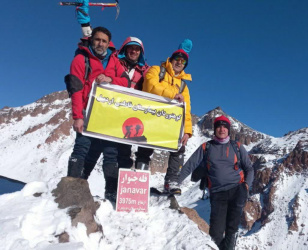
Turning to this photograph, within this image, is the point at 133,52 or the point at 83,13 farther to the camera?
the point at 83,13

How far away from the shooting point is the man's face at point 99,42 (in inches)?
224

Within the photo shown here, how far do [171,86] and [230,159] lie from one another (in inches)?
87.1

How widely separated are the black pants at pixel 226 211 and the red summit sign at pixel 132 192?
155 centimetres

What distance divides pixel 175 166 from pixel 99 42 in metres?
3.33

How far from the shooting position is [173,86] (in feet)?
20.6

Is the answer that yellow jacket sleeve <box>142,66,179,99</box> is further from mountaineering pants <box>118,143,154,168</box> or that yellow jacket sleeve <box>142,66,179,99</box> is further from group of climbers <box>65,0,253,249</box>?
mountaineering pants <box>118,143,154,168</box>

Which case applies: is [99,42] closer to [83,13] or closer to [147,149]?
[83,13]

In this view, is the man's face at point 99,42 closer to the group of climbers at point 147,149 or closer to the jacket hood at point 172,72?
the group of climbers at point 147,149

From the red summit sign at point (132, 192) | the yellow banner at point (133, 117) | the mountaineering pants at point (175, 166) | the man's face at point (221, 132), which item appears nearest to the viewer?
the red summit sign at point (132, 192)

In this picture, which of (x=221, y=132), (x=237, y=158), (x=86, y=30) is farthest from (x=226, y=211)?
(x=86, y=30)

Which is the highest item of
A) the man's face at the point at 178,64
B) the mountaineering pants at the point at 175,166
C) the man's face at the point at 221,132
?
the man's face at the point at 178,64

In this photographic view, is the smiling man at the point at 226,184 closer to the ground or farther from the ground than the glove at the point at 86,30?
closer to the ground

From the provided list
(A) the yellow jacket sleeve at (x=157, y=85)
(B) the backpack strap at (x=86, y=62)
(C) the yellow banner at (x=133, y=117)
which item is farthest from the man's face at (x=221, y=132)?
(B) the backpack strap at (x=86, y=62)

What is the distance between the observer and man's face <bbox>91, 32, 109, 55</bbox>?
5684 mm
